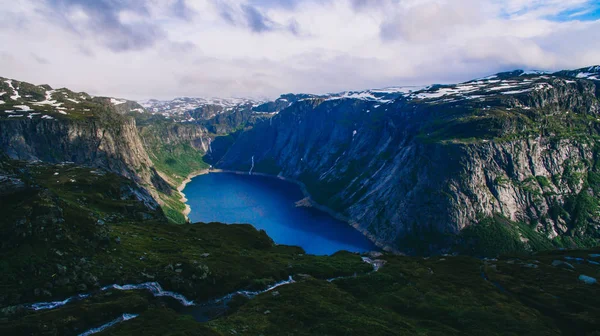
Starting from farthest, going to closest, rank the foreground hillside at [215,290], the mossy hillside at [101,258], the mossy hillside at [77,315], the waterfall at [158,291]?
the waterfall at [158,291]
the mossy hillside at [101,258]
the foreground hillside at [215,290]
the mossy hillside at [77,315]

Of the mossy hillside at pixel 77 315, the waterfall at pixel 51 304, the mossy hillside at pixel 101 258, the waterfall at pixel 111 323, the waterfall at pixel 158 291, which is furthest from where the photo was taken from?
the waterfall at pixel 158 291

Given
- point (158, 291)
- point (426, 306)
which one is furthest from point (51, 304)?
point (426, 306)

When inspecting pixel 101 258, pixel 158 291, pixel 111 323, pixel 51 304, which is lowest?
pixel 158 291

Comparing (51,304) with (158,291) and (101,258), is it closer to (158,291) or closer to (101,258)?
(101,258)

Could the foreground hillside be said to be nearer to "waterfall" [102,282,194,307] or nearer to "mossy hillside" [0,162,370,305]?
"mossy hillside" [0,162,370,305]

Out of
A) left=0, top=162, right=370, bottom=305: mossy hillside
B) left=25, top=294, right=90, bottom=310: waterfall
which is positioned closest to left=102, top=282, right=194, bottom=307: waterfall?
left=0, top=162, right=370, bottom=305: mossy hillside

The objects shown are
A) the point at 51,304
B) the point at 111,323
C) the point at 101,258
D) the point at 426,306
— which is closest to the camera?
the point at 111,323

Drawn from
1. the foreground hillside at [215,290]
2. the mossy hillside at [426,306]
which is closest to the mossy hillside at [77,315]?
the foreground hillside at [215,290]

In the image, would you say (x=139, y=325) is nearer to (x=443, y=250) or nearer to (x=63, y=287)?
(x=63, y=287)

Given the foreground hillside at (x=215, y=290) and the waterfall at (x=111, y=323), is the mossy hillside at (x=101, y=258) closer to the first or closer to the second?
the foreground hillside at (x=215, y=290)
